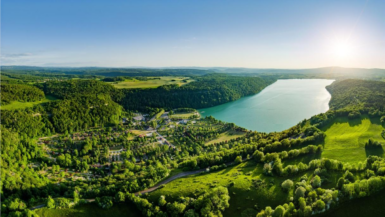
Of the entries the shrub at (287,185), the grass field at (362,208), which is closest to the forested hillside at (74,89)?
the shrub at (287,185)

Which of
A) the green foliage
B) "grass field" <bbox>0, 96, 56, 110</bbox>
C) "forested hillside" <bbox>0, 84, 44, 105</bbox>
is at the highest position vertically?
"forested hillside" <bbox>0, 84, 44, 105</bbox>

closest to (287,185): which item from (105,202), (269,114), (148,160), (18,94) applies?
(105,202)

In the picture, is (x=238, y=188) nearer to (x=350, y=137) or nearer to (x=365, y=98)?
(x=350, y=137)

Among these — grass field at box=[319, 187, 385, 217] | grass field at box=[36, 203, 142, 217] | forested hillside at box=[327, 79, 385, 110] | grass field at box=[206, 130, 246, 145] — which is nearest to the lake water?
forested hillside at box=[327, 79, 385, 110]

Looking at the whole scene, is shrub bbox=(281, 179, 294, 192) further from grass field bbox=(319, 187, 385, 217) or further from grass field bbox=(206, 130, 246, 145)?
grass field bbox=(206, 130, 246, 145)

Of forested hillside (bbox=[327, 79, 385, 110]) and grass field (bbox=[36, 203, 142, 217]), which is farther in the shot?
forested hillside (bbox=[327, 79, 385, 110])

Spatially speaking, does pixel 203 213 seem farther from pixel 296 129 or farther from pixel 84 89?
pixel 84 89
